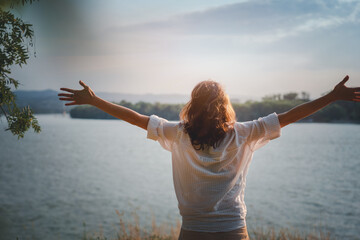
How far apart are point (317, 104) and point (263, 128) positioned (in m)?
0.39

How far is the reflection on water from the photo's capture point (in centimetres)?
1752

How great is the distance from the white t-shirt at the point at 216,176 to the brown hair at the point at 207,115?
4 cm

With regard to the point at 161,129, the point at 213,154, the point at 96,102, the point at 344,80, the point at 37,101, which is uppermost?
the point at 37,101

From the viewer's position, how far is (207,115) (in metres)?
1.64

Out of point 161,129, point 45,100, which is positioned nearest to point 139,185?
point 45,100

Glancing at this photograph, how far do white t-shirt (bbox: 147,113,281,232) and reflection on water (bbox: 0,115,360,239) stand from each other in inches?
73.8

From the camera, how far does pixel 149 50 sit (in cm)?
6219

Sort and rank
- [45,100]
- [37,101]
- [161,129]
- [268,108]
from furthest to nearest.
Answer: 1. [268,108]
2. [45,100]
3. [37,101]
4. [161,129]

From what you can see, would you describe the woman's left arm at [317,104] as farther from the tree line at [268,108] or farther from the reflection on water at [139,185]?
the tree line at [268,108]

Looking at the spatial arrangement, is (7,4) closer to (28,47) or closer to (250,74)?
(28,47)

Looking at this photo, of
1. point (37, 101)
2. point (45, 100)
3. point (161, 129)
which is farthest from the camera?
point (45, 100)

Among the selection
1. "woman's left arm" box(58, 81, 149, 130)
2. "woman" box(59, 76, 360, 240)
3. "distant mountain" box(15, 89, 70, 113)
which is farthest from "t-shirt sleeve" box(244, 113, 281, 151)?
"distant mountain" box(15, 89, 70, 113)

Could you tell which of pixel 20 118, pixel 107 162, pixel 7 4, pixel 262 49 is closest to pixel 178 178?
pixel 20 118

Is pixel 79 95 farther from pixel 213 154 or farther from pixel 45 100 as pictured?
pixel 45 100
